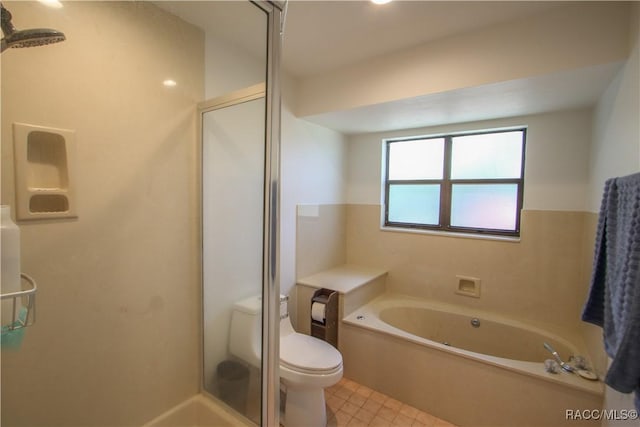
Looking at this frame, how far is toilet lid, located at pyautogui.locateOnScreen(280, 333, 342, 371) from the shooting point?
5.50 ft

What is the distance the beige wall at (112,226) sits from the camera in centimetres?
115

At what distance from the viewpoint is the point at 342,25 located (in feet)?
5.54

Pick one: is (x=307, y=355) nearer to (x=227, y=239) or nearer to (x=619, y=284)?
(x=227, y=239)

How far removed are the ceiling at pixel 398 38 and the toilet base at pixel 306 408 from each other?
6.10ft

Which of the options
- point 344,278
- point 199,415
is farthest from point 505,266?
point 199,415

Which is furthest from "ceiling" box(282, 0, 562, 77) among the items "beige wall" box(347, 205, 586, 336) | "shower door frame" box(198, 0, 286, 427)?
"beige wall" box(347, 205, 586, 336)

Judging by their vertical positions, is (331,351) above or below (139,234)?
below

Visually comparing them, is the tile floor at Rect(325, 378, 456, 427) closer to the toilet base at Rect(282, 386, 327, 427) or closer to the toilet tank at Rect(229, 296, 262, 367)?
the toilet base at Rect(282, 386, 327, 427)

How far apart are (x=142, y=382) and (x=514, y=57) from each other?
8.64ft

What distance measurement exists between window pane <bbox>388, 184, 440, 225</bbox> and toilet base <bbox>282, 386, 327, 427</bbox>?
183 centimetres

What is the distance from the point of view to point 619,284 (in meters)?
0.97

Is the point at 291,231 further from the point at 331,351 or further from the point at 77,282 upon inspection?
the point at 77,282

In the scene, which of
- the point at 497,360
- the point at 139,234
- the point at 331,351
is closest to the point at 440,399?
the point at 497,360

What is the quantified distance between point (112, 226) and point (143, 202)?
17cm
